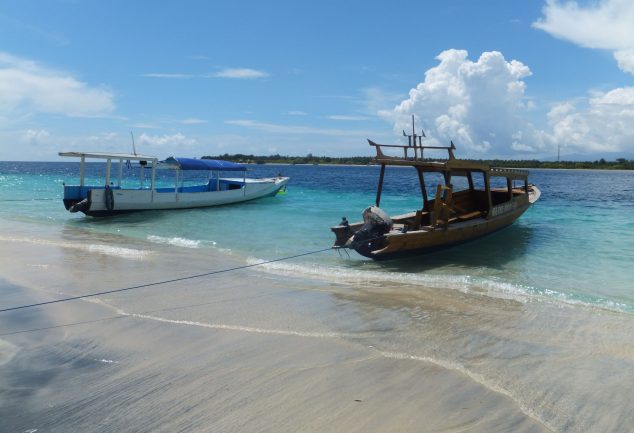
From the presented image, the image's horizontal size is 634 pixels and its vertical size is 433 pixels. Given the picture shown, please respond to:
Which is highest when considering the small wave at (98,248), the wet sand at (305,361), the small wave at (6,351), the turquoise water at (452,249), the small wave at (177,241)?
the turquoise water at (452,249)

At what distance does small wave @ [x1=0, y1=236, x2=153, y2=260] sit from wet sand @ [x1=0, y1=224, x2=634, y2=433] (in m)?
3.31

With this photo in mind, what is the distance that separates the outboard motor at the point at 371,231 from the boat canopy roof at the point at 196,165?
54.7ft

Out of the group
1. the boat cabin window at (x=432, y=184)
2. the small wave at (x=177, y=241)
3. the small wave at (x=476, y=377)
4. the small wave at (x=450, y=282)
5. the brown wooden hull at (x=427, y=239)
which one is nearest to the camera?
the small wave at (x=476, y=377)

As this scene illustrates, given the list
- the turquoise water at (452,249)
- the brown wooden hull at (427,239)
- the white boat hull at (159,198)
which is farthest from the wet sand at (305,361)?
the white boat hull at (159,198)

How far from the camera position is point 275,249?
1475 centimetres

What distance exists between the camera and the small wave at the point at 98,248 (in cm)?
1357

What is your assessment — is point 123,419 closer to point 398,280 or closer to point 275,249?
point 398,280

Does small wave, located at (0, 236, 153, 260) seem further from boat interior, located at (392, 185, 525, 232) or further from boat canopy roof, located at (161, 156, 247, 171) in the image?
boat canopy roof, located at (161, 156, 247, 171)

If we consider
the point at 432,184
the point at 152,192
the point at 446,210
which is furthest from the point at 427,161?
the point at 432,184

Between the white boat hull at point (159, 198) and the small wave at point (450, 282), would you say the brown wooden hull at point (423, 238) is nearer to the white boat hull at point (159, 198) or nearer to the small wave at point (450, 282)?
the small wave at point (450, 282)

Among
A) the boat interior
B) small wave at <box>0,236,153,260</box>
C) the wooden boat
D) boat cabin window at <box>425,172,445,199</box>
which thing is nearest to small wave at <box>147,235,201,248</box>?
small wave at <box>0,236,153,260</box>

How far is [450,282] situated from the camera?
35.2 ft

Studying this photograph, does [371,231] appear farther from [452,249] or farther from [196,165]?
[196,165]

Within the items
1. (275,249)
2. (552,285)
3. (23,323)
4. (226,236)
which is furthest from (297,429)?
(226,236)
